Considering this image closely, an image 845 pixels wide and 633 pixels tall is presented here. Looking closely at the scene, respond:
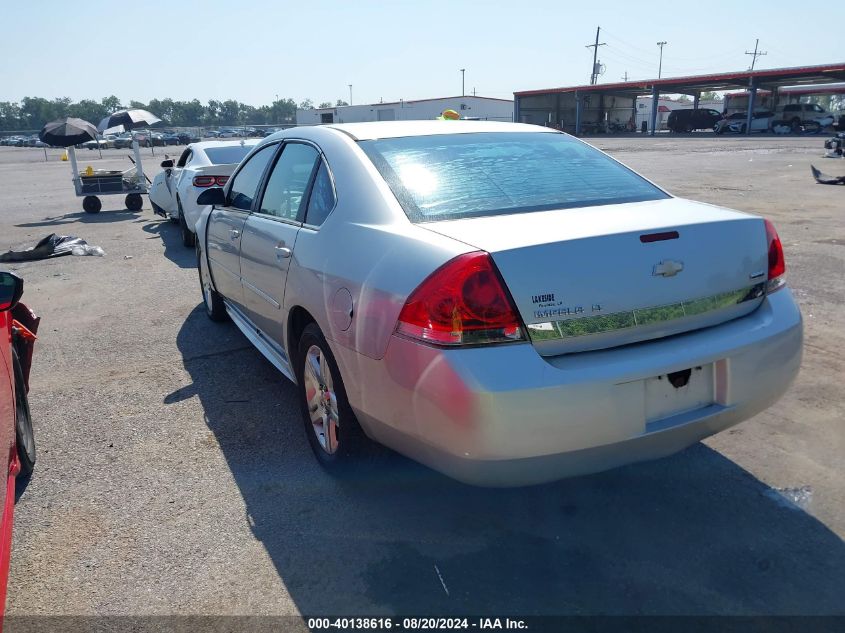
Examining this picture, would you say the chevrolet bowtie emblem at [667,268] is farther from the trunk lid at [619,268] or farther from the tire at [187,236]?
the tire at [187,236]

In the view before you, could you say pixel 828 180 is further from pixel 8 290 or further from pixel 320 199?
pixel 8 290

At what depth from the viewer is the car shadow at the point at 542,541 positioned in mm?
2447

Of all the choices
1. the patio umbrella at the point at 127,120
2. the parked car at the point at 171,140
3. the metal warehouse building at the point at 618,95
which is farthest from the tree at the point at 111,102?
the patio umbrella at the point at 127,120

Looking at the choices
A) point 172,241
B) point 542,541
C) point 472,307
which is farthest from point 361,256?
point 172,241

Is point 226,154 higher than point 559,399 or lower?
higher

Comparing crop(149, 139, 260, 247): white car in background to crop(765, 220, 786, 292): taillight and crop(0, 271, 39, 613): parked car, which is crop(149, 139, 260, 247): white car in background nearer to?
crop(0, 271, 39, 613): parked car

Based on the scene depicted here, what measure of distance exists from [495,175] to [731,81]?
58261 millimetres

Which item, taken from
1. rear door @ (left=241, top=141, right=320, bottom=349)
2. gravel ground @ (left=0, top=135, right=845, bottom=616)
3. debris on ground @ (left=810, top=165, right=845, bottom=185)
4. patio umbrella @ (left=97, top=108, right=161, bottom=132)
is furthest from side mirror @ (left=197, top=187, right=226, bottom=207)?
debris on ground @ (left=810, top=165, right=845, bottom=185)

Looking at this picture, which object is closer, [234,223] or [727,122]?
[234,223]

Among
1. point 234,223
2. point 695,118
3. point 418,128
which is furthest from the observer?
point 695,118

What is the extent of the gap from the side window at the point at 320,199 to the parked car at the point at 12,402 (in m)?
1.35

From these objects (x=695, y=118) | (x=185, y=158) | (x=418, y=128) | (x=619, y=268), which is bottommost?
(x=619, y=268)

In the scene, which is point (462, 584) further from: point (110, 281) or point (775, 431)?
point (110, 281)

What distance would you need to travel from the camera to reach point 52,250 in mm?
9672
